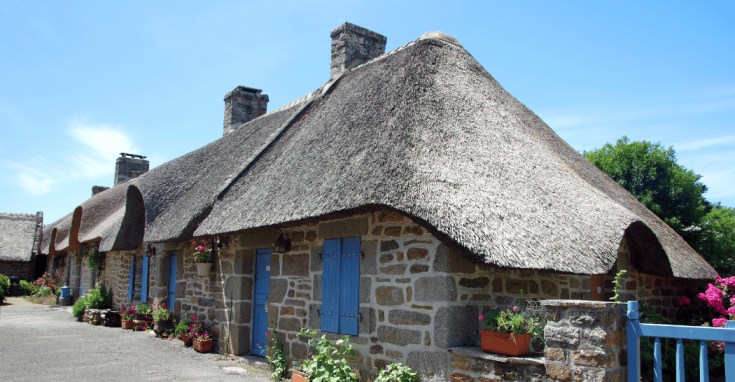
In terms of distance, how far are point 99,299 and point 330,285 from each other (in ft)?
32.3

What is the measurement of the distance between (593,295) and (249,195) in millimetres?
4558

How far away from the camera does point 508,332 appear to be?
3.91 meters

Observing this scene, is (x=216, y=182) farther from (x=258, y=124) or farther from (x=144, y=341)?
(x=144, y=341)

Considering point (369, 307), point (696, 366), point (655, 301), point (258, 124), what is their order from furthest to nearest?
point (258, 124) < point (655, 301) < point (696, 366) < point (369, 307)

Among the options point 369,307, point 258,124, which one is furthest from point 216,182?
point 369,307

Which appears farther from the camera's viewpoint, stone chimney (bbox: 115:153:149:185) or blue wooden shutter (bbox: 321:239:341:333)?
stone chimney (bbox: 115:153:149:185)

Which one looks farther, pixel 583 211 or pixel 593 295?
pixel 593 295

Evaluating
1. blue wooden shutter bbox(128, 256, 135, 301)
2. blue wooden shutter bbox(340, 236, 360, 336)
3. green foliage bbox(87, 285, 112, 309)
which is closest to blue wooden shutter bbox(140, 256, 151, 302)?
blue wooden shutter bbox(128, 256, 135, 301)

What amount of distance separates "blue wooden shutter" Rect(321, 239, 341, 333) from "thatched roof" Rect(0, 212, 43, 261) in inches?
826

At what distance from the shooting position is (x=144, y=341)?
345 inches

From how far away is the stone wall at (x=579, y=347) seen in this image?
334cm

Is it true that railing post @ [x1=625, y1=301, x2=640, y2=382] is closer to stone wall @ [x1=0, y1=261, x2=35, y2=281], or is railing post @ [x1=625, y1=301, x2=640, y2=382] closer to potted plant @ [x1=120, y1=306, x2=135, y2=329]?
potted plant @ [x1=120, y1=306, x2=135, y2=329]

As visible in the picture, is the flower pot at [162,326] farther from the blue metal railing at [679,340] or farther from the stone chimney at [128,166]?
the stone chimney at [128,166]

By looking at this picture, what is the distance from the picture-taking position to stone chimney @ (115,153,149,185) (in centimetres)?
1791
